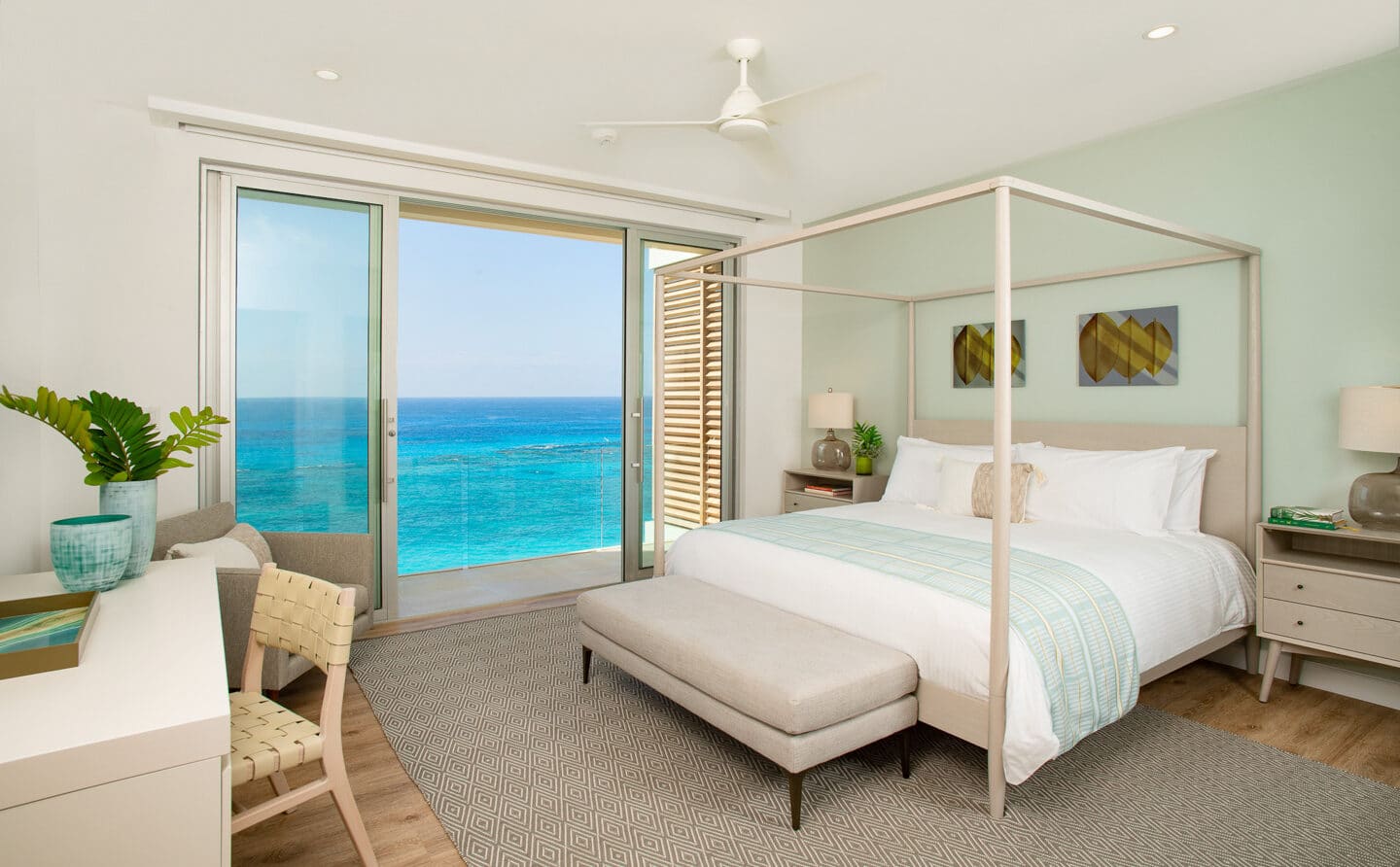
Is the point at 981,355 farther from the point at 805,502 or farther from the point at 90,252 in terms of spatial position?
the point at 90,252

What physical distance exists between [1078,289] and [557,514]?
7.11 m

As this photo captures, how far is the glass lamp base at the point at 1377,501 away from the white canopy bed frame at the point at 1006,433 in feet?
1.38

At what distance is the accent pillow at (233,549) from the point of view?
2.90m

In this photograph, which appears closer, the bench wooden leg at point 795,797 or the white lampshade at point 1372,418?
the bench wooden leg at point 795,797

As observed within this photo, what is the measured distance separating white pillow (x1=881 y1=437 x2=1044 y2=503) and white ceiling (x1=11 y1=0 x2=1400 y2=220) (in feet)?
5.36

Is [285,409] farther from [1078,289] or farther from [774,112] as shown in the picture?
[1078,289]

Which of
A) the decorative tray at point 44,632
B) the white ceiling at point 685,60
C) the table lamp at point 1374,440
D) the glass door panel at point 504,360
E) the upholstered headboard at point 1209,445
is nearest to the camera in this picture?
the decorative tray at point 44,632

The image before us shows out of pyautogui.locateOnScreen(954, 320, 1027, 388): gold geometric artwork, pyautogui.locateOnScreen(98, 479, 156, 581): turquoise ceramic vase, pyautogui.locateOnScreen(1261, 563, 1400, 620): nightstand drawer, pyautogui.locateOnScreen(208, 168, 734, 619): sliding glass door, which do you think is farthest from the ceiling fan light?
pyautogui.locateOnScreen(1261, 563, 1400, 620): nightstand drawer

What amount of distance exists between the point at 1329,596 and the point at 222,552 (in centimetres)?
433

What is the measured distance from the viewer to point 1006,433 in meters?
2.27

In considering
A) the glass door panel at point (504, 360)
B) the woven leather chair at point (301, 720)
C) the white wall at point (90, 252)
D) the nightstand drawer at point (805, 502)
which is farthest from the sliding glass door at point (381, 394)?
the woven leather chair at point (301, 720)

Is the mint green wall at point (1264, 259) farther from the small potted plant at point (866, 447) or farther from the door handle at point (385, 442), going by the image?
the door handle at point (385, 442)

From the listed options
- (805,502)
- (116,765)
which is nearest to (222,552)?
(116,765)

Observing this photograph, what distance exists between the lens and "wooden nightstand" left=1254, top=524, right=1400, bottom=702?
2.69 metres
